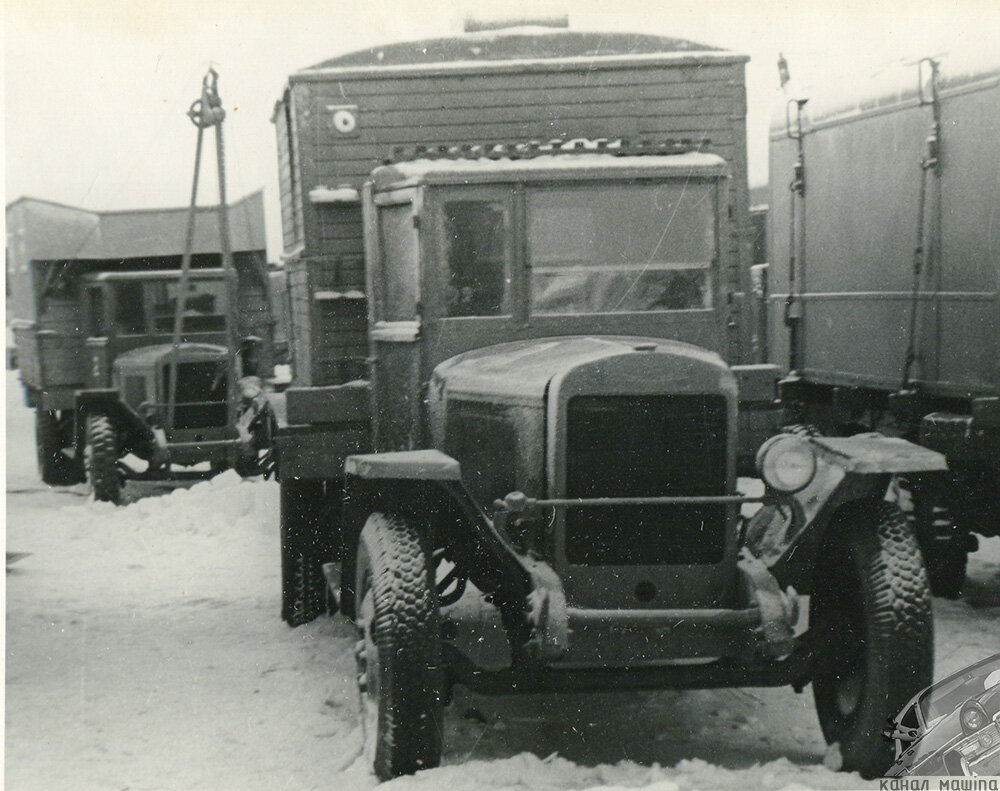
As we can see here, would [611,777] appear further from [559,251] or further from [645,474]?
[559,251]

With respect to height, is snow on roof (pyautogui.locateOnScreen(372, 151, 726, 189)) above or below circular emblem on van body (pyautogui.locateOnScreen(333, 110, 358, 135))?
below

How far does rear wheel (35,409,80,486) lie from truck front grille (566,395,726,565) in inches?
358

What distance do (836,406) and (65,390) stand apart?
7.63 meters

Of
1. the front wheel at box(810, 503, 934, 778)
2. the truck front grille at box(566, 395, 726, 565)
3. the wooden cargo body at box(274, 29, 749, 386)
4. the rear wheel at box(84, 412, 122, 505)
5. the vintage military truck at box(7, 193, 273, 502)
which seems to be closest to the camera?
Result: the front wheel at box(810, 503, 934, 778)

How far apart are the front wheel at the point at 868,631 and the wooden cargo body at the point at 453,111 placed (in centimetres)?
192

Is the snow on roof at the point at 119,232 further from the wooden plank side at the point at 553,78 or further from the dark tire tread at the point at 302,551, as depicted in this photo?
the wooden plank side at the point at 553,78

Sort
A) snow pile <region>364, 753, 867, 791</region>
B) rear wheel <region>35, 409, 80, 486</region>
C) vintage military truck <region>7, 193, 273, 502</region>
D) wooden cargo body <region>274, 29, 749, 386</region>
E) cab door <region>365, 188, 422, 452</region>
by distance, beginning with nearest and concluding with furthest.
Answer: snow pile <region>364, 753, 867, 791</region> → cab door <region>365, 188, 422, 452</region> → wooden cargo body <region>274, 29, 749, 386</region> → vintage military truck <region>7, 193, 273, 502</region> → rear wheel <region>35, 409, 80, 486</region>

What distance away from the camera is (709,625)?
4.33 meters

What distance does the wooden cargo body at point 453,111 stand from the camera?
6.21 m

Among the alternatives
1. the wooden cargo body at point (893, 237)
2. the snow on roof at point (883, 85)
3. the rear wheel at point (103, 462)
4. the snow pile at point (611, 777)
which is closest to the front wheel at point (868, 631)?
the snow pile at point (611, 777)

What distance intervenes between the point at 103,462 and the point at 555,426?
287 inches

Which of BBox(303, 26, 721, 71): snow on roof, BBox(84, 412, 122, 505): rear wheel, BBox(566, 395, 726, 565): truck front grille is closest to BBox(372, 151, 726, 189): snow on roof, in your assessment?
BBox(303, 26, 721, 71): snow on roof

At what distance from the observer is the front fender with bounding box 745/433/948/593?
4.51 metres

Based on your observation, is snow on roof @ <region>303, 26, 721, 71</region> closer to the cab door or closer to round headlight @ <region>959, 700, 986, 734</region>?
the cab door
